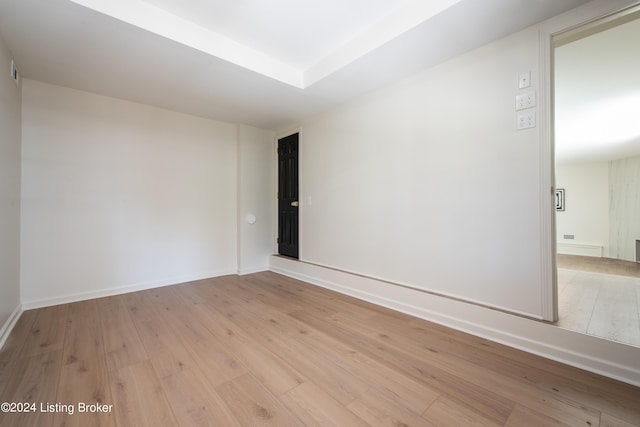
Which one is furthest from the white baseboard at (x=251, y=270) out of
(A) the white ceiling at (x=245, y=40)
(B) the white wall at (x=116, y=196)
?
(A) the white ceiling at (x=245, y=40)

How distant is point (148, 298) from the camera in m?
2.73

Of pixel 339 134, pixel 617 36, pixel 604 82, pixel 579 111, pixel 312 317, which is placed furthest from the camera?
pixel 579 111

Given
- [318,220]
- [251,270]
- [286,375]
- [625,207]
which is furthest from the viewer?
[625,207]

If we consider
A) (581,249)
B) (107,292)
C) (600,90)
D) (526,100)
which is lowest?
(581,249)

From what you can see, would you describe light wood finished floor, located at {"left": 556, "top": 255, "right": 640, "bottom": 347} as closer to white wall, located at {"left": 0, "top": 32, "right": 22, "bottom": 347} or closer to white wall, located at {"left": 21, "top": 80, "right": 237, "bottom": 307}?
white wall, located at {"left": 21, "top": 80, "right": 237, "bottom": 307}

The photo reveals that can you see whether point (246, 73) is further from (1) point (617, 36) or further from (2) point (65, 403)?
(1) point (617, 36)

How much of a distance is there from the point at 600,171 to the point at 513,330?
23.5ft

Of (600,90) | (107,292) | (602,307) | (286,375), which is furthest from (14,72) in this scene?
(600,90)

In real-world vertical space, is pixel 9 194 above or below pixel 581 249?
above

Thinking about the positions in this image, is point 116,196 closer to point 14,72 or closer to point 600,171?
point 14,72

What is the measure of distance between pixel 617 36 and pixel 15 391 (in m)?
4.62

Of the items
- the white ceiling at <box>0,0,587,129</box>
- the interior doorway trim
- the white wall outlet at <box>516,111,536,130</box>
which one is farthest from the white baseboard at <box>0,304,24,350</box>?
the white wall outlet at <box>516,111,536,130</box>

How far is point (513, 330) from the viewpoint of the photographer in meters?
1.73

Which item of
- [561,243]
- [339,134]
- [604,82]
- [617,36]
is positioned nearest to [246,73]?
[339,134]
